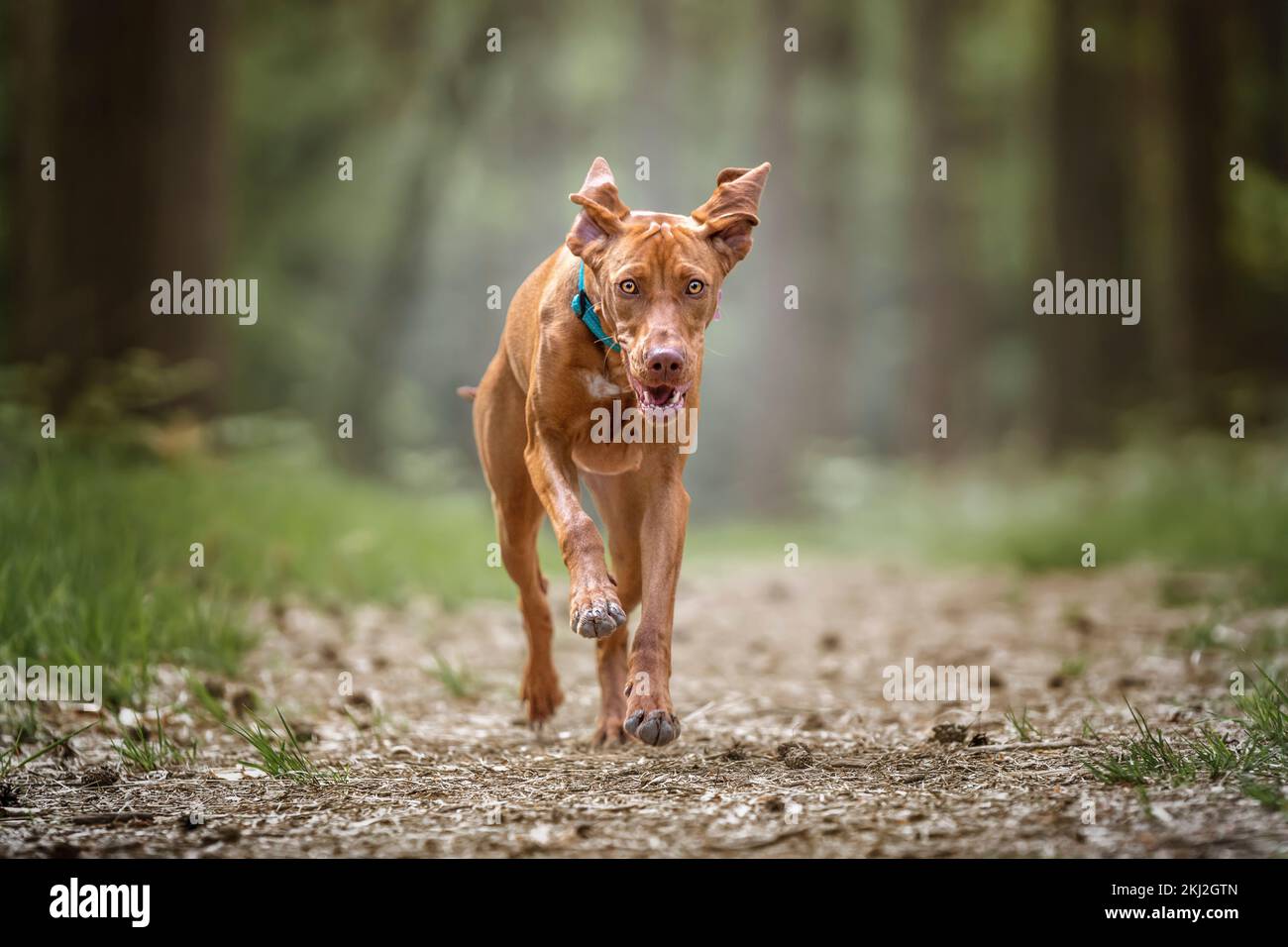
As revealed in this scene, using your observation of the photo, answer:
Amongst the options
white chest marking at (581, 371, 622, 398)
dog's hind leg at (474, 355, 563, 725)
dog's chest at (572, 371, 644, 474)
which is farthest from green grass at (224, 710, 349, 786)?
white chest marking at (581, 371, 622, 398)

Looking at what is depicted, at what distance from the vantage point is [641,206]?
91.6 ft

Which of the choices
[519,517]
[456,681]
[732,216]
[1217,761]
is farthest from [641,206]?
[1217,761]

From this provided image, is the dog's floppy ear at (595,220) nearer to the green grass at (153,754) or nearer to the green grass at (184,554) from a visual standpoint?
the green grass at (153,754)

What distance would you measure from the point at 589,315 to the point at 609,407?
381 mm

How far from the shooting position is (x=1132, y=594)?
9.60 metres

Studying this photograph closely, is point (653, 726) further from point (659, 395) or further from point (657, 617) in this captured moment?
point (659, 395)

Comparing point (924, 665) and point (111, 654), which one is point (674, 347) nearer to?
point (111, 654)

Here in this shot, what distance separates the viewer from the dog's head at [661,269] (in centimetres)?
431

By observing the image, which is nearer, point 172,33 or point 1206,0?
point 172,33

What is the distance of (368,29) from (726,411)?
19972 millimetres

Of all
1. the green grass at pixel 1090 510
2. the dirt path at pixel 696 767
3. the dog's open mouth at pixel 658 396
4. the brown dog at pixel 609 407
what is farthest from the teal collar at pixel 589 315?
the green grass at pixel 1090 510

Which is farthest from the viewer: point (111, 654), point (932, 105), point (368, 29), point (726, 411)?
point (726, 411)
